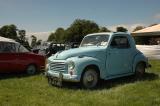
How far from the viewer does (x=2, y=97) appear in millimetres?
8570

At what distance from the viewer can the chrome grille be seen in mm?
9672

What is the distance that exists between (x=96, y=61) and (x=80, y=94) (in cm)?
149

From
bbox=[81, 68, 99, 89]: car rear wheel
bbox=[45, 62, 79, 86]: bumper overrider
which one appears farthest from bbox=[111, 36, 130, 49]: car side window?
bbox=[45, 62, 79, 86]: bumper overrider

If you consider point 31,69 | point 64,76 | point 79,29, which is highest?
point 79,29

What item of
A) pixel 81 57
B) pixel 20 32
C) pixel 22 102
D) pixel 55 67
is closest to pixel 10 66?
pixel 55 67

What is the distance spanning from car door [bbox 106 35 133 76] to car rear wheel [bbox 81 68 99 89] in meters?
0.68

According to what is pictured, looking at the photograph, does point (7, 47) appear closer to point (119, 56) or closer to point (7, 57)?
point (7, 57)

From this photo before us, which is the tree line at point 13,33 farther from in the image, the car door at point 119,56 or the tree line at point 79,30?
the car door at point 119,56

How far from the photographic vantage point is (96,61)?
9.87m

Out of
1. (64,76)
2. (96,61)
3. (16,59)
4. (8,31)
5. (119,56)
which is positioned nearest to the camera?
(64,76)

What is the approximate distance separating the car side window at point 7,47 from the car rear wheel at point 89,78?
4.48 meters

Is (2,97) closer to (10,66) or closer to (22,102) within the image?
(22,102)

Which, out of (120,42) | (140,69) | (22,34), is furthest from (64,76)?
(22,34)

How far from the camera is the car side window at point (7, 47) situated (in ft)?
41.2
